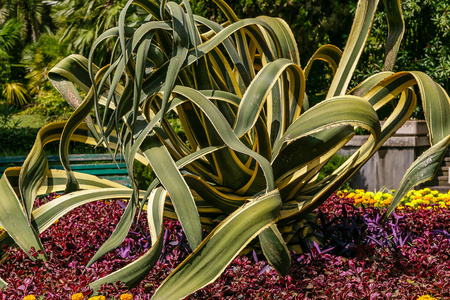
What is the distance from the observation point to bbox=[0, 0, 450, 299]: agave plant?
1.77 meters

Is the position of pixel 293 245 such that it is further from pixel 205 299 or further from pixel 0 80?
pixel 0 80

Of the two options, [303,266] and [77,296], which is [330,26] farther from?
[77,296]

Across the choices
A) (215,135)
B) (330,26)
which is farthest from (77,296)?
(330,26)

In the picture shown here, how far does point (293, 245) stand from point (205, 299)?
0.70 meters

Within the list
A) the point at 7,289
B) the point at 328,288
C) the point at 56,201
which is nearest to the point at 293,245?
the point at 328,288

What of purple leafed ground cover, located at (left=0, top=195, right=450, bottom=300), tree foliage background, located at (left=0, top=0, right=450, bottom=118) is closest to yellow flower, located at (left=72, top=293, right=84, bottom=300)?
purple leafed ground cover, located at (left=0, top=195, right=450, bottom=300)

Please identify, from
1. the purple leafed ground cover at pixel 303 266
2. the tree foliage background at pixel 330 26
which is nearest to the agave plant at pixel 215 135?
the purple leafed ground cover at pixel 303 266

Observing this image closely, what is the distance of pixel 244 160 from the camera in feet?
7.54

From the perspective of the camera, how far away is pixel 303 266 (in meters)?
Answer: 2.13

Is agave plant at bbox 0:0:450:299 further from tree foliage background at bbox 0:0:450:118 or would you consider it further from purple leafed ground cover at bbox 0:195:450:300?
tree foliage background at bbox 0:0:450:118

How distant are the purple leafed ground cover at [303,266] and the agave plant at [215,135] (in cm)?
13

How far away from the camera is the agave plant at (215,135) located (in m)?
1.77

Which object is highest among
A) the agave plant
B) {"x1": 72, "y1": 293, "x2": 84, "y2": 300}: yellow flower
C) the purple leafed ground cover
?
the agave plant

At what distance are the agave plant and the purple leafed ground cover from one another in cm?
13
